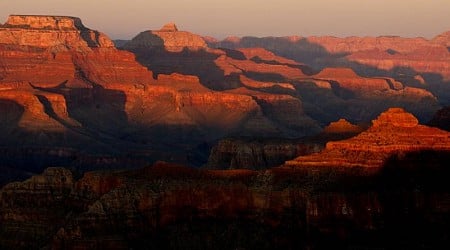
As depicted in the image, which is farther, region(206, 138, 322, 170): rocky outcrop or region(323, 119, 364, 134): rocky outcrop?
region(323, 119, 364, 134): rocky outcrop

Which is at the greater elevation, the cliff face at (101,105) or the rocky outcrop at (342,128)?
the rocky outcrop at (342,128)

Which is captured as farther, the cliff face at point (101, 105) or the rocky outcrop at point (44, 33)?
the rocky outcrop at point (44, 33)

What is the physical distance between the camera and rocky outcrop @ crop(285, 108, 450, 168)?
65.7m

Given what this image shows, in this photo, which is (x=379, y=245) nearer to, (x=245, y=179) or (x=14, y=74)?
(x=245, y=179)

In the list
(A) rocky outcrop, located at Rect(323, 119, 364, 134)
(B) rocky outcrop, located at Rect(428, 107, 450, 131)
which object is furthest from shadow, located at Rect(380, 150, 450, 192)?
(A) rocky outcrop, located at Rect(323, 119, 364, 134)

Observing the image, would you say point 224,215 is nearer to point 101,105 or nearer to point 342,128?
point 342,128

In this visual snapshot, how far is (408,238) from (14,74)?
121113mm

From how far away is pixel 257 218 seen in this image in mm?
62531

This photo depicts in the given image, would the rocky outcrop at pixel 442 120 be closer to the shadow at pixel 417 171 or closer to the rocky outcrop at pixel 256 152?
the rocky outcrop at pixel 256 152

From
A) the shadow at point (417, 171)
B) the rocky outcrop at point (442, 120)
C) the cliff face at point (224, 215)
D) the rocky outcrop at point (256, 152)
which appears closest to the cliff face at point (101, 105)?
the rocky outcrop at point (256, 152)

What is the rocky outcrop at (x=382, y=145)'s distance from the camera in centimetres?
6569

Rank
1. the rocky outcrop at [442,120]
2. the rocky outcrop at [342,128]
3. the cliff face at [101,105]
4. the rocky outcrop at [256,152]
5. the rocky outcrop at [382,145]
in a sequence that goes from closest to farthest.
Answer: the rocky outcrop at [382,145]
the rocky outcrop at [442,120]
the rocky outcrop at [256,152]
the rocky outcrop at [342,128]
the cliff face at [101,105]

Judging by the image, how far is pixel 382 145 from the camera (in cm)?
→ 6675

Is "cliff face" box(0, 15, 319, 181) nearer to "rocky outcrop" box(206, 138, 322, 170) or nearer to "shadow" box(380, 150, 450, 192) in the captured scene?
"rocky outcrop" box(206, 138, 322, 170)
